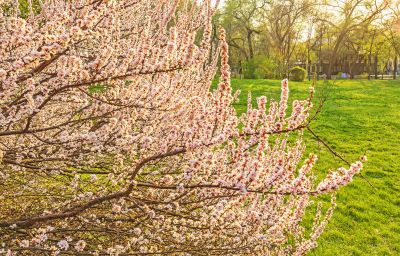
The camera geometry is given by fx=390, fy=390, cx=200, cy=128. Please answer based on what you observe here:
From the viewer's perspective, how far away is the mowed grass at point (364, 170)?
23.0ft

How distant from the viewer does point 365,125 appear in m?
16.1

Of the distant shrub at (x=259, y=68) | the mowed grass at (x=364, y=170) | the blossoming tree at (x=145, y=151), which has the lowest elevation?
the mowed grass at (x=364, y=170)

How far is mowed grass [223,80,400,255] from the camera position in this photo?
7015mm

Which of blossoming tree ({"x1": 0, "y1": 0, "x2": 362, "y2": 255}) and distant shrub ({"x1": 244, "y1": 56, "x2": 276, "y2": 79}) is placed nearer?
blossoming tree ({"x1": 0, "y1": 0, "x2": 362, "y2": 255})

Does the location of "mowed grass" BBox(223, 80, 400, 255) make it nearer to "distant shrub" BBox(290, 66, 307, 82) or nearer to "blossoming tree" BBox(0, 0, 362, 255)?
"blossoming tree" BBox(0, 0, 362, 255)

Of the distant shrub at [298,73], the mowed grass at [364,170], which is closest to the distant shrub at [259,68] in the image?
the distant shrub at [298,73]

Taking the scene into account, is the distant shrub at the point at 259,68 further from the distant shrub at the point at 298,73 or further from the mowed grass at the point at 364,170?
the mowed grass at the point at 364,170

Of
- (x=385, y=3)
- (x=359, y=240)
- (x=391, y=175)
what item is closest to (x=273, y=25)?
(x=385, y=3)

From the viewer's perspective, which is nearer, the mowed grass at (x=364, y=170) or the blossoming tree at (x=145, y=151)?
the blossoming tree at (x=145, y=151)

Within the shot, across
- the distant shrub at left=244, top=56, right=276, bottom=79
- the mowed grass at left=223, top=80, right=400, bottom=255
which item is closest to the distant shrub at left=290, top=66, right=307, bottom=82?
the distant shrub at left=244, top=56, right=276, bottom=79

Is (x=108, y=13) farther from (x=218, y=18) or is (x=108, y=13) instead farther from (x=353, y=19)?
(x=353, y=19)

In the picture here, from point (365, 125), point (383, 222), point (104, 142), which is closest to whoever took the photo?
point (104, 142)

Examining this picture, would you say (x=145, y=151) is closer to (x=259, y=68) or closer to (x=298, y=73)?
(x=259, y=68)

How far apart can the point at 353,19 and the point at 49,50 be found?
1817 inches
